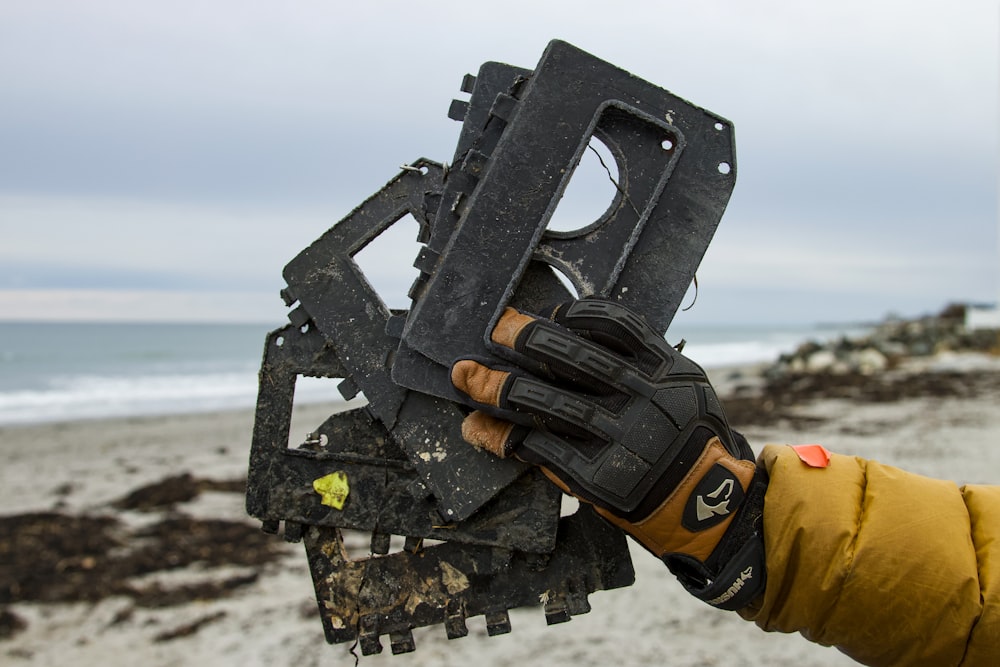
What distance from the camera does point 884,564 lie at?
5.99ft

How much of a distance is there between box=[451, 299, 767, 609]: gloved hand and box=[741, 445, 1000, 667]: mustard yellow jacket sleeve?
0.09 meters

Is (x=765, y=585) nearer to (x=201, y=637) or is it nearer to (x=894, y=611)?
(x=894, y=611)

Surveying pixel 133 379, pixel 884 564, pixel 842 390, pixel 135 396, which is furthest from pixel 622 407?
pixel 133 379

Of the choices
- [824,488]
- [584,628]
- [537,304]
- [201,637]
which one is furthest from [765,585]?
[201,637]

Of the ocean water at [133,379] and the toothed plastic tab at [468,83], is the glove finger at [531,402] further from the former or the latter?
the ocean water at [133,379]

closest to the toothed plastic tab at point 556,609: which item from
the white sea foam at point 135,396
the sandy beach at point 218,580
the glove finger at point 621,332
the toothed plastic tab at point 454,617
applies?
the toothed plastic tab at point 454,617

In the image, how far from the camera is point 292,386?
2455 mm

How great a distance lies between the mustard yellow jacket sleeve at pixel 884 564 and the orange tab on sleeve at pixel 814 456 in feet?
0.05

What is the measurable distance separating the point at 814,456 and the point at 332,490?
1.38 m

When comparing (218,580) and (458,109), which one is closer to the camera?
(458,109)

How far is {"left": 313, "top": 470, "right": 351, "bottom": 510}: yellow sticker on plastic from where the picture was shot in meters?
2.37

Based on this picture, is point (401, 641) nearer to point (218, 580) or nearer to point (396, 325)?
point (396, 325)

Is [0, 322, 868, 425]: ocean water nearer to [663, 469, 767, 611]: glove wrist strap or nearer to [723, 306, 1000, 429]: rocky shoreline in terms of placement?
[723, 306, 1000, 429]: rocky shoreline

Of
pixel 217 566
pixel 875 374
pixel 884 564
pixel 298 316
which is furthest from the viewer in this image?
pixel 875 374
